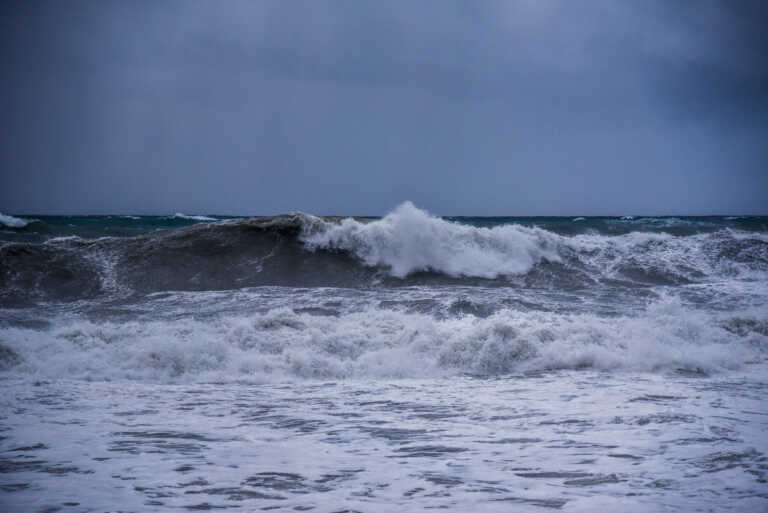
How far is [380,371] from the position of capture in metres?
6.90

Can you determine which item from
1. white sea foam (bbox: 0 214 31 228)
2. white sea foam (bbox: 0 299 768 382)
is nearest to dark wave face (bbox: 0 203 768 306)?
white sea foam (bbox: 0 299 768 382)

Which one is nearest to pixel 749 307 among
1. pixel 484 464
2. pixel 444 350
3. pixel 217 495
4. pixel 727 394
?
pixel 727 394

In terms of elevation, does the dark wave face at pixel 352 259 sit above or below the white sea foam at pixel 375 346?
above

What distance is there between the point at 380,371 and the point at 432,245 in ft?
22.4

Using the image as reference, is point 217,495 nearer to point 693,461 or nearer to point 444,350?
point 693,461

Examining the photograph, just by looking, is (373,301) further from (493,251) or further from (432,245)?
(493,251)

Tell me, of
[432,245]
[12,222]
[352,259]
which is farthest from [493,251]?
[12,222]

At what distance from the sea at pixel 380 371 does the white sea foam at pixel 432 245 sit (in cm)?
5

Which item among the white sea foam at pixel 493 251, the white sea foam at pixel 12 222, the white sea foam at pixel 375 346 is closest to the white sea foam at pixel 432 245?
the white sea foam at pixel 493 251

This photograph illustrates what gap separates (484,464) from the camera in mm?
3635

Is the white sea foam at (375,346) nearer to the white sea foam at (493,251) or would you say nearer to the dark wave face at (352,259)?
the dark wave face at (352,259)

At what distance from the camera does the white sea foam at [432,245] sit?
13180 millimetres

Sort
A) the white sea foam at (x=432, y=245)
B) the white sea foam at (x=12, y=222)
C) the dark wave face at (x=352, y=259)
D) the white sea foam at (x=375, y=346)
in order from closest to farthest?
1. the white sea foam at (x=375, y=346)
2. the dark wave face at (x=352, y=259)
3. the white sea foam at (x=432, y=245)
4. the white sea foam at (x=12, y=222)

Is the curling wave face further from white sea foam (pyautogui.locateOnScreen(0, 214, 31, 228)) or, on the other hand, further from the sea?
white sea foam (pyautogui.locateOnScreen(0, 214, 31, 228))
